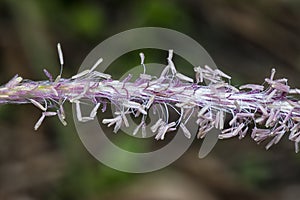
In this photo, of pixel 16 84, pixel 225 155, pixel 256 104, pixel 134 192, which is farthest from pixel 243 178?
pixel 16 84

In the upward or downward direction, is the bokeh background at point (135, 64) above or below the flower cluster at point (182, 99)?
above

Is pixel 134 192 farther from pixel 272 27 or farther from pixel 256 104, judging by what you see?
pixel 256 104

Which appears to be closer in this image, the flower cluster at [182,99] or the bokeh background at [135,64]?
the flower cluster at [182,99]

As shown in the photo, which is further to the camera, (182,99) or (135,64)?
(135,64)

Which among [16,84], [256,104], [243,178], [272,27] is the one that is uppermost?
[272,27]
